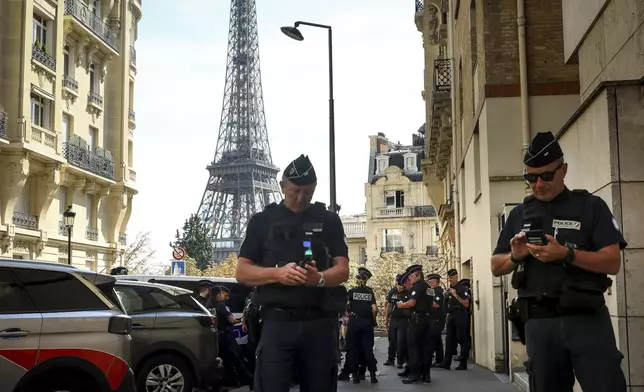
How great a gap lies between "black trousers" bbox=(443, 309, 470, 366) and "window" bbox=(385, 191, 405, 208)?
61.8m

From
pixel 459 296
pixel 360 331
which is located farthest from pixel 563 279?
pixel 459 296

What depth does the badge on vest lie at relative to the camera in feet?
15.0

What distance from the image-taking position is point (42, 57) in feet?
103

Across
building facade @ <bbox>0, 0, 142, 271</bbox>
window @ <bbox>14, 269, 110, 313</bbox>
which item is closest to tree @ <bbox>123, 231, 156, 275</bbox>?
building facade @ <bbox>0, 0, 142, 271</bbox>

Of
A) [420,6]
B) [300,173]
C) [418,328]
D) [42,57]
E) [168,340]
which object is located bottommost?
[418,328]

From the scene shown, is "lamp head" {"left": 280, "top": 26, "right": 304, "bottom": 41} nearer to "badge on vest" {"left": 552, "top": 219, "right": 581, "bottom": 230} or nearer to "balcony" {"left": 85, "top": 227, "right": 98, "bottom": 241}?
"badge on vest" {"left": 552, "top": 219, "right": 581, "bottom": 230}

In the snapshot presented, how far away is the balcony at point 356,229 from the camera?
84438 mm

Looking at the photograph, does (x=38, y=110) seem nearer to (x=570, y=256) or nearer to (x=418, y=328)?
(x=418, y=328)

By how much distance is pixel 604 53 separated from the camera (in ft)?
27.9

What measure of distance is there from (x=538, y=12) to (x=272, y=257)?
9710 millimetres

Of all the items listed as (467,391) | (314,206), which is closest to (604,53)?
(314,206)

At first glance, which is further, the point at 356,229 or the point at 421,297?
the point at 356,229

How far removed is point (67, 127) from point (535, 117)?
25.6 m

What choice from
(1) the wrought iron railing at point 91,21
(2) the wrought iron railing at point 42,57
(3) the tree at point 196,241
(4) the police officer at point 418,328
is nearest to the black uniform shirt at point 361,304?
(4) the police officer at point 418,328
